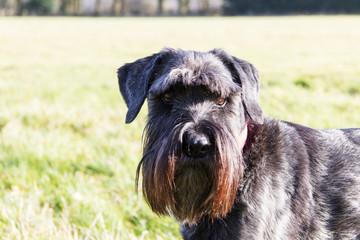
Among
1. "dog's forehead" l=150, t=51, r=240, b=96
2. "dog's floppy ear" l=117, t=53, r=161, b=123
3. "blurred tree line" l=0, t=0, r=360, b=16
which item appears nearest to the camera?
"dog's forehead" l=150, t=51, r=240, b=96

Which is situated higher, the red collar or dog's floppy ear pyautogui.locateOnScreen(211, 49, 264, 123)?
dog's floppy ear pyautogui.locateOnScreen(211, 49, 264, 123)

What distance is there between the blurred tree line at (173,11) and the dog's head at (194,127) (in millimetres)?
66876

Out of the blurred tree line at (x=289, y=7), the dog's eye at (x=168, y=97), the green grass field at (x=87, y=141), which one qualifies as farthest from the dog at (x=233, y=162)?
the blurred tree line at (x=289, y=7)

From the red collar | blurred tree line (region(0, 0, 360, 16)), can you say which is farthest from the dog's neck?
blurred tree line (region(0, 0, 360, 16))

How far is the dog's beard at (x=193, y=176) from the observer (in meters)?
2.46

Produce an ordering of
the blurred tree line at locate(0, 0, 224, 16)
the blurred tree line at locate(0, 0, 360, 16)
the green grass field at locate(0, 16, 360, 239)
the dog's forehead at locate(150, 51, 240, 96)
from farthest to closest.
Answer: the blurred tree line at locate(0, 0, 224, 16) → the blurred tree line at locate(0, 0, 360, 16) → the green grass field at locate(0, 16, 360, 239) → the dog's forehead at locate(150, 51, 240, 96)

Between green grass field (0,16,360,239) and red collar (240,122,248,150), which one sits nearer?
red collar (240,122,248,150)

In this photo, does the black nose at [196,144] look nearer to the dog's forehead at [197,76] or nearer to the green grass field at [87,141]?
the dog's forehead at [197,76]

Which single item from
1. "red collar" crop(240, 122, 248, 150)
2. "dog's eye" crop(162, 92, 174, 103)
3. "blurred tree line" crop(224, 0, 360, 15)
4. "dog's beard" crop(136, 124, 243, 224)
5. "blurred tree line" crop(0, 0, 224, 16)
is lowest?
"dog's beard" crop(136, 124, 243, 224)

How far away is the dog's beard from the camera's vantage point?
2455mm

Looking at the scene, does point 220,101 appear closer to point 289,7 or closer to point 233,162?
point 233,162

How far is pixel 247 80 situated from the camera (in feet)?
9.61

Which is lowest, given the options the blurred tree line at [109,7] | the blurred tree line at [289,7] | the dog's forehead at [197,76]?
the dog's forehead at [197,76]

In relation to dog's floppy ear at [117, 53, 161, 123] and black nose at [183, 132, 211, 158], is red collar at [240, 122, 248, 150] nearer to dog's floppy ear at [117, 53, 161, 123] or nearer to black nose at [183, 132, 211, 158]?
black nose at [183, 132, 211, 158]
